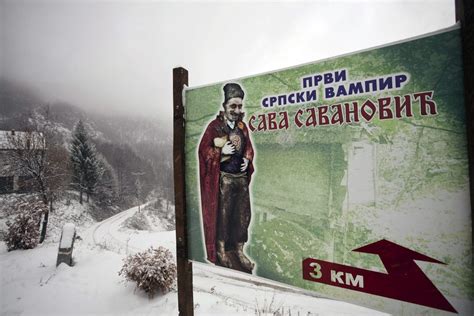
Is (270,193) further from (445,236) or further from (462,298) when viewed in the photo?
(462,298)

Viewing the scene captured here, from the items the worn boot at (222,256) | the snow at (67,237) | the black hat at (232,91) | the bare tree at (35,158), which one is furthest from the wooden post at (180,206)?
the bare tree at (35,158)

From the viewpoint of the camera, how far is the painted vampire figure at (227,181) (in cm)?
255

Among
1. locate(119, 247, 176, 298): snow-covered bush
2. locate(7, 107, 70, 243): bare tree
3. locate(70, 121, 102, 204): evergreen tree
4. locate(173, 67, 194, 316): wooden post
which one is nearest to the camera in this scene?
locate(173, 67, 194, 316): wooden post

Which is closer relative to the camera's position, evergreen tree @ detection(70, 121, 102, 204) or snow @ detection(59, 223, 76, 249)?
snow @ detection(59, 223, 76, 249)

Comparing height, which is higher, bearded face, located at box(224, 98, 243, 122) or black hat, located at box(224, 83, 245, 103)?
black hat, located at box(224, 83, 245, 103)

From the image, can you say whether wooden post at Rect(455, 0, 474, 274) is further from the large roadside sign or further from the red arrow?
the red arrow

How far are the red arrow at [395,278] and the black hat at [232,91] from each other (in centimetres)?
203

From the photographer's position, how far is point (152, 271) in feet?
17.6

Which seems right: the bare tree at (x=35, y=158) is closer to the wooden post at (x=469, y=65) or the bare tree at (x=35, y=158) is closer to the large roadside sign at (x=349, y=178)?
the large roadside sign at (x=349, y=178)

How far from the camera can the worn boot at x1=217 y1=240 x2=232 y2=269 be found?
262 centimetres

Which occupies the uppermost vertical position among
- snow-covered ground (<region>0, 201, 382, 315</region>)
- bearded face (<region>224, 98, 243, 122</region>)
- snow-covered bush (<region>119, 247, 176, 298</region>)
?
bearded face (<region>224, 98, 243, 122</region>)

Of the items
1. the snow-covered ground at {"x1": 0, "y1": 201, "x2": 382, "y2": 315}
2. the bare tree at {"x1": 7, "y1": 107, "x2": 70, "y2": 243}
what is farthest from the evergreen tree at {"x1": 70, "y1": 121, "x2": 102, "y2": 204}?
the snow-covered ground at {"x1": 0, "y1": 201, "x2": 382, "y2": 315}

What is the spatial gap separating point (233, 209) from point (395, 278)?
1657 mm

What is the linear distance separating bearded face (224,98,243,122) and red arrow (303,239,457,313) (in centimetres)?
187
